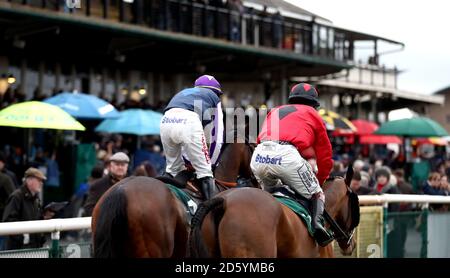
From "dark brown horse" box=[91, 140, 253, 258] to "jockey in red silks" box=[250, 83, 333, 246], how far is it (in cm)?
76

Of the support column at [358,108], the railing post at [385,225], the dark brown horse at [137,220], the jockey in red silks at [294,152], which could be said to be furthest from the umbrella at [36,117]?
the support column at [358,108]

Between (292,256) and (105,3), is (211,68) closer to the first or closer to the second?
(105,3)

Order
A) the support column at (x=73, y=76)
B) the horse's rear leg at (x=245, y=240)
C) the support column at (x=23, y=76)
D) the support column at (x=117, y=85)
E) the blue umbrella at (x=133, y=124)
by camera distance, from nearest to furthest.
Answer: the horse's rear leg at (x=245, y=240) → the blue umbrella at (x=133, y=124) → the support column at (x=23, y=76) → the support column at (x=73, y=76) → the support column at (x=117, y=85)

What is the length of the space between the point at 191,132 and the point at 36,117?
16.0 feet

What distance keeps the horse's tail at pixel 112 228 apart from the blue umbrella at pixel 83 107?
7727 millimetres

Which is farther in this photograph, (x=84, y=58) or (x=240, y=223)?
(x=84, y=58)

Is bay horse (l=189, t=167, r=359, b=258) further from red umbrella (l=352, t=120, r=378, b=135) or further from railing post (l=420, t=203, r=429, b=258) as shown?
red umbrella (l=352, t=120, r=378, b=135)

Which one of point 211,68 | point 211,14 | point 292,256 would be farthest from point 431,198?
point 211,68

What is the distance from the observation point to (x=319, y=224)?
20.8 feet

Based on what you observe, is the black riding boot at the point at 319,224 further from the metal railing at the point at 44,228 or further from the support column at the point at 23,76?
the support column at the point at 23,76

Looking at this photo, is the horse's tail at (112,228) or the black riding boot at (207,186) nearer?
the horse's tail at (112,228)

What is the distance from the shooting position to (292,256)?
599cm

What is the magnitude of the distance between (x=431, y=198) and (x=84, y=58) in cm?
1266

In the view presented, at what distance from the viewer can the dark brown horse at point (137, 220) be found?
19.4 feet
